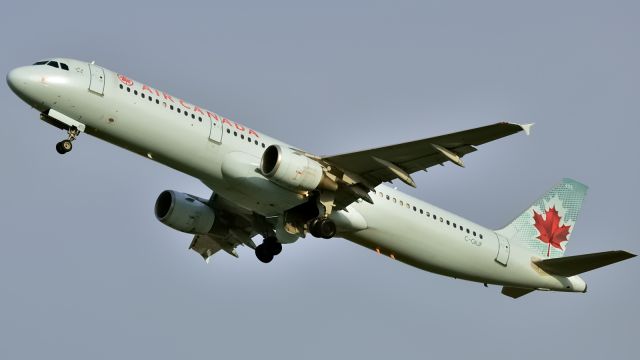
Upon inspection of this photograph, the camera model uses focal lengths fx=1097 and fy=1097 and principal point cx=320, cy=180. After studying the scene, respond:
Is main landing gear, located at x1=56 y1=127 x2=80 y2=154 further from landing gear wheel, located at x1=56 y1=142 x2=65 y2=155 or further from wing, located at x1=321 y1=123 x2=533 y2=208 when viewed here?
wing, located at x1=321 y1=123 x2=533 y2=208

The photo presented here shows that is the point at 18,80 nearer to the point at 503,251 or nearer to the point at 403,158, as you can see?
the point at 403,158

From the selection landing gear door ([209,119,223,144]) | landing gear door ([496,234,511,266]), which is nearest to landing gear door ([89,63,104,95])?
landing gear door ([209,119,223,144])

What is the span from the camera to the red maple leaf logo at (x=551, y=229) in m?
48.0

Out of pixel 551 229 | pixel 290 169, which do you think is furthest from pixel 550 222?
pixel 290 169

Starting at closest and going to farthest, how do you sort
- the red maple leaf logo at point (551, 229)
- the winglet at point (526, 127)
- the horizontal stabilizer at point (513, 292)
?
1. the winglet at point (526, 127)
2. the horizontal stabilizer at point (513, 292)
3. the red maple leaf logo at point (551, 229)

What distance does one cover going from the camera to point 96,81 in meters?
38.2

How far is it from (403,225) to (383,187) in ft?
5.53

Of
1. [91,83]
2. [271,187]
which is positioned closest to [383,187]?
[271,187]

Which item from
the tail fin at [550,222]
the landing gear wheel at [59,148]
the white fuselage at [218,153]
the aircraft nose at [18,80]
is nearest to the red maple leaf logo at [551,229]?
the tail fin at [550,222]

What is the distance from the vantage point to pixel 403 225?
4191 cm

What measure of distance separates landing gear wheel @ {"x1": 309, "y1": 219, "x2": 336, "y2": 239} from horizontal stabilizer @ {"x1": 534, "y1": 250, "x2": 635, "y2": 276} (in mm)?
10520

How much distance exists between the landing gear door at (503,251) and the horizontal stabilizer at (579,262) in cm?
154

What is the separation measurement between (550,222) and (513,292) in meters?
4.14

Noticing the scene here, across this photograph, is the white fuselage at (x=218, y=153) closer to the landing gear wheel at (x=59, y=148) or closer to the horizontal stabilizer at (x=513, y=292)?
the landing gear wheel at (x=59, y=148)
